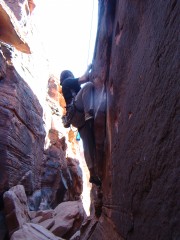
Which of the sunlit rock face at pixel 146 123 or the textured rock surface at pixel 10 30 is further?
the textured rock surface at pixel 10 30

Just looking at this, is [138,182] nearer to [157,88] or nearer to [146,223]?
[146,223]

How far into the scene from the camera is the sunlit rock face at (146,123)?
5.96 ft

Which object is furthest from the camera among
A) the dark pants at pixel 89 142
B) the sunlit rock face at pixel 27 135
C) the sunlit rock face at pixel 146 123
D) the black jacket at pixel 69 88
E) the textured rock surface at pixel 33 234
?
the sunlit rock face at pixel 27 135

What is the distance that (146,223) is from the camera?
225 cm

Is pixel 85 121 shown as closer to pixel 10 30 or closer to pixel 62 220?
pixel 62 220

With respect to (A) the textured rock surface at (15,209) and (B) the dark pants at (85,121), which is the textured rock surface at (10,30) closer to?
(B) the dark pants at (85,121)

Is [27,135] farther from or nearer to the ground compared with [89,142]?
farther from the ground

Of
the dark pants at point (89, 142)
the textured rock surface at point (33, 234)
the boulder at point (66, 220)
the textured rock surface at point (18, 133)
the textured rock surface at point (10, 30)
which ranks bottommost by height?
the textured rock surface at point (33, 234)

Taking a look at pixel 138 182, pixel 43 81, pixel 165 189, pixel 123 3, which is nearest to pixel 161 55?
pixel 165 189

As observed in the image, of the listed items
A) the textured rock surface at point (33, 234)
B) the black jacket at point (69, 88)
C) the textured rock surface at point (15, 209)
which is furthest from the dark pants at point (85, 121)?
the textured rock surface at point (15, 209)

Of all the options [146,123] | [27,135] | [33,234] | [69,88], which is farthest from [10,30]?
[146,123]

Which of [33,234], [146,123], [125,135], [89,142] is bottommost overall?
[33,234]

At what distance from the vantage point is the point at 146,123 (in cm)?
240

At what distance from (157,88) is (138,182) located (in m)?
1.02
